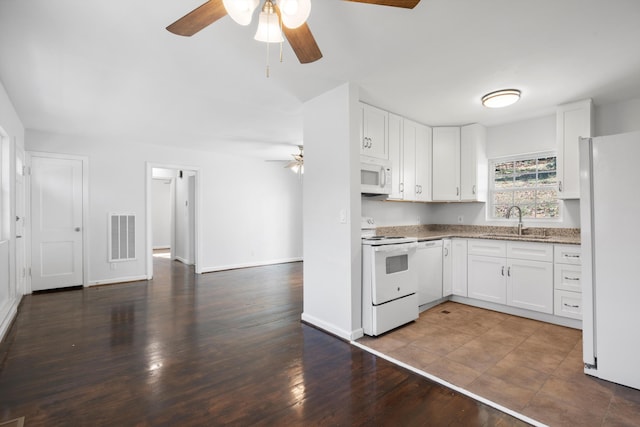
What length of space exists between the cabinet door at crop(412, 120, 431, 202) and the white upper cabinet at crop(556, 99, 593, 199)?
4.75ft

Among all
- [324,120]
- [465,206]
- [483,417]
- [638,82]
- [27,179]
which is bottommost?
[483,417]

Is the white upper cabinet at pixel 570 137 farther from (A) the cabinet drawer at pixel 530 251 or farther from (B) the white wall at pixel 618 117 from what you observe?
(A) the cabinet drawer at pixel 530 251

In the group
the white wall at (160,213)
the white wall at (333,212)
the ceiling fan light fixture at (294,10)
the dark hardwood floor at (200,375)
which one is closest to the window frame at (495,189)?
the white wall at (333,212)

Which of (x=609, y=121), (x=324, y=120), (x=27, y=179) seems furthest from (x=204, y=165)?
(x=609, y=121)

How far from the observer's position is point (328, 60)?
2.51m

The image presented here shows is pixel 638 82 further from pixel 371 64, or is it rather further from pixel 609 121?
pixel 371 64

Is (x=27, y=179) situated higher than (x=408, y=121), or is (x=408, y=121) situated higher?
(x=408, y=121)

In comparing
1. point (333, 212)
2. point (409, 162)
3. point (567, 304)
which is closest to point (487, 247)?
point (567, 304)

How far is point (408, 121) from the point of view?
13.1 ft

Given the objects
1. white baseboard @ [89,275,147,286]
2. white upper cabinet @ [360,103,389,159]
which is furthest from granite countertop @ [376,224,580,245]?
white baseboard @ [89,275,147,286]

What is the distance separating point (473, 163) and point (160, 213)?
380 inches

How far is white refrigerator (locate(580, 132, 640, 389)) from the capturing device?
6.86 ft

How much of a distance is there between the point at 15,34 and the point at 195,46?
120 cm

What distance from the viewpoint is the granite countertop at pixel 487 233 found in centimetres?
348
